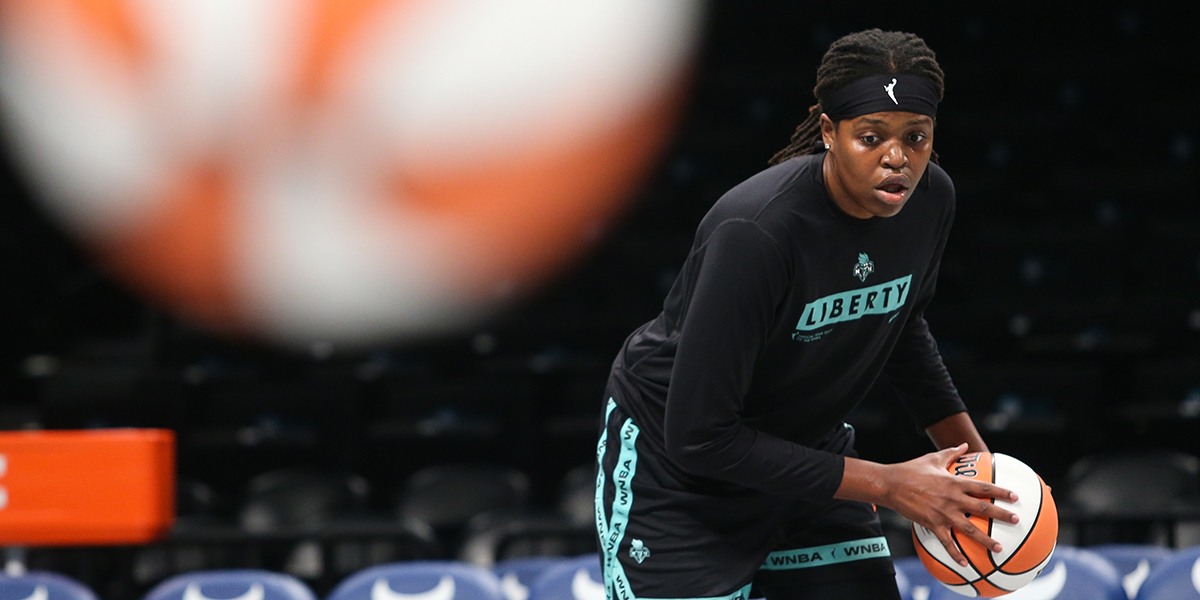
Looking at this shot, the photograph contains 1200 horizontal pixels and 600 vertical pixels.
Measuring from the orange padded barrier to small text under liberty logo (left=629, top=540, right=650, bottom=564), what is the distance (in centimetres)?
214

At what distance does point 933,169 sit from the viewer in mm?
2148

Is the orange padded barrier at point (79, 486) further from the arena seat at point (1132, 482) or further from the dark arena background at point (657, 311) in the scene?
the arena seat at point (1132, 482)

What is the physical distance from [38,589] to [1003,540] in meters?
2.68

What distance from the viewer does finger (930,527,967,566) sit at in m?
1.97

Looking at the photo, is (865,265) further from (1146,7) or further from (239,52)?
(1146,7)

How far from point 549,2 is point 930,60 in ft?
18.0

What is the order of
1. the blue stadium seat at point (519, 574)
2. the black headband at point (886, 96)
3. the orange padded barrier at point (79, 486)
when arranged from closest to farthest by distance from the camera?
the black headband at point (886, 96) → the blue stadium seat at point (519, 574) → the orange padded barrier at point (79, 486)

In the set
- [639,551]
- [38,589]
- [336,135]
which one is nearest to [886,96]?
[639,551]

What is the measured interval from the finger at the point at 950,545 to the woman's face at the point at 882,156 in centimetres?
52

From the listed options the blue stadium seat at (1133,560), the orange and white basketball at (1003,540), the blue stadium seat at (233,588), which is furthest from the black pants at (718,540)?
the blue stadium seat at (1133,560)

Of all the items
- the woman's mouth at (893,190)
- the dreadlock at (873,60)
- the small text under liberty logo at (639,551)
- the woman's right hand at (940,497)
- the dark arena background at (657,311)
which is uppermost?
the dreadlock at (873,60)

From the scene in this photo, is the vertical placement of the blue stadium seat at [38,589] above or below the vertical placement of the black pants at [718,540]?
below

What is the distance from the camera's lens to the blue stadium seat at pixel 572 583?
10.8 ft

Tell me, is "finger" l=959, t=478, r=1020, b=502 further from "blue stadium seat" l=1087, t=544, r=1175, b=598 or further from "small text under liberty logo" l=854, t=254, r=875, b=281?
"blue stadium seat" l=1087, t=544, r=1175, b=598
